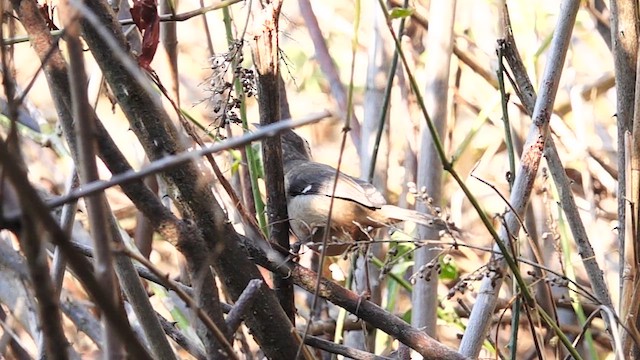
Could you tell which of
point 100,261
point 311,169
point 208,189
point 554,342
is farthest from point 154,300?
point 100,261

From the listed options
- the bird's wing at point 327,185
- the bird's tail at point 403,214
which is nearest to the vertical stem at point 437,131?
the bird's tail at point 403,214

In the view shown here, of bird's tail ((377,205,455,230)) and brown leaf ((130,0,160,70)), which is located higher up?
bird's tail ((377,205,455,230))

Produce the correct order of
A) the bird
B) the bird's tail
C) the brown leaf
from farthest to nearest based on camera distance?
the bird < the bird's tail < the brown leaf

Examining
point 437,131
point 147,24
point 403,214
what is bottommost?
point 147,24

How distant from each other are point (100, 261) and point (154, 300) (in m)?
2.54

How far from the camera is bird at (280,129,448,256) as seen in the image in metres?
2.52

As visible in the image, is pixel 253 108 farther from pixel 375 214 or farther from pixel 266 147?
pixel 266 147

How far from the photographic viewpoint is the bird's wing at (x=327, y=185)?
2.54 metres

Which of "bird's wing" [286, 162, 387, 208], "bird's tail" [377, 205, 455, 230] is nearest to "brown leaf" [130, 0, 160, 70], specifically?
"bird's tail" [377, 205, 455, 230]

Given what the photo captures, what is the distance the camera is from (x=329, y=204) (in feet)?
8.29

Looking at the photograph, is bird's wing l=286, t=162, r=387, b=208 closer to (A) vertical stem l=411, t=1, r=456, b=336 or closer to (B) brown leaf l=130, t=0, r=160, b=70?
(A) vertical stem l=411, t=1, r=456, b=336

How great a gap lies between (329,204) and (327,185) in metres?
0.19

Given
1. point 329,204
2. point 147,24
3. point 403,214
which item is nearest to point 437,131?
point 403,214

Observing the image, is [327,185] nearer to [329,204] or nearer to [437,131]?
[329,204]
